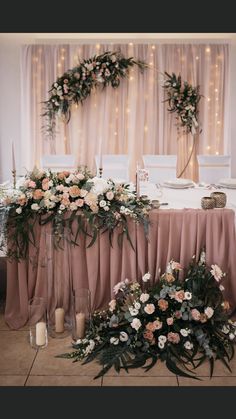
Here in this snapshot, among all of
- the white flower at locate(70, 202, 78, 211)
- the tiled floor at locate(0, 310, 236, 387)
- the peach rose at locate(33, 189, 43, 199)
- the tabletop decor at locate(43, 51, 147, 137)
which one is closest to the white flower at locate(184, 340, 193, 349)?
the tiled floor at locate(0, 310, 236, 387)

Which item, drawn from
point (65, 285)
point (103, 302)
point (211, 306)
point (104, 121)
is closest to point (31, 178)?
point (65, 285)

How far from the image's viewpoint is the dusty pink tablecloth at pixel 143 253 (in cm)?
311

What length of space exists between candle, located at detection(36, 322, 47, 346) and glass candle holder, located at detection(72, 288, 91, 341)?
201mm

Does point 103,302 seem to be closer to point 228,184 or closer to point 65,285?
point 65,285

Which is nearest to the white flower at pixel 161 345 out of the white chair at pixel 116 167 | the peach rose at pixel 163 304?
the peach rose at pixel 163 304

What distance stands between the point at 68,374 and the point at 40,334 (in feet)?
1.27

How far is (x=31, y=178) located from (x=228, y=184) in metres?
1.83

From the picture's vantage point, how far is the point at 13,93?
602cm

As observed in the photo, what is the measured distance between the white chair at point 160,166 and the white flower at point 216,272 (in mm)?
2175

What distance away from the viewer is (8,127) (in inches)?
240

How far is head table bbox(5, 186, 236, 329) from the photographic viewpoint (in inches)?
122

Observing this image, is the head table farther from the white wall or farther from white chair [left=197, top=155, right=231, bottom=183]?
the white wall

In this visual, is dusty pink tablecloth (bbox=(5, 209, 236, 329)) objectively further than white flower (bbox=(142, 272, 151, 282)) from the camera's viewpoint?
Yes

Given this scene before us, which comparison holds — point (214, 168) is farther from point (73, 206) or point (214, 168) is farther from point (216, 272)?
point (73, 206)
